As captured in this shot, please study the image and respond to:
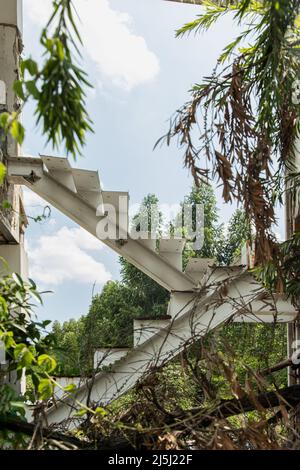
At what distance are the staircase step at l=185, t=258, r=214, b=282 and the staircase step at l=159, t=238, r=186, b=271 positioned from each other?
130 millimetres

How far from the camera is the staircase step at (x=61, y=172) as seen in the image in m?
4.93

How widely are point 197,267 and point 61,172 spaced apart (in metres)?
1.31

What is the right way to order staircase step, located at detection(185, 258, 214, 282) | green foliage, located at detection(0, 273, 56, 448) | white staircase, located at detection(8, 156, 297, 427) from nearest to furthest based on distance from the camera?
1. green foliage, located at detection(0, 273, 56, 448)
2. white staircase, located at detection(8, 156, 297, 427)
3. staircase step, located at detection(185, 258, 214, 282)

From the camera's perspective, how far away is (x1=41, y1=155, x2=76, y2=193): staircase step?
493 cm

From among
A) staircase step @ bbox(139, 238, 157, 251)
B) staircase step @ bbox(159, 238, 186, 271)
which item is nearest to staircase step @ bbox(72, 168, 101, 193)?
staircase step @ bbox(139, 238, 157, 251)

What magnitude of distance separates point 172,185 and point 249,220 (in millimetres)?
11362

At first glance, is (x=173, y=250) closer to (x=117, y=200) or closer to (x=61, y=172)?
(x=117, y=200)

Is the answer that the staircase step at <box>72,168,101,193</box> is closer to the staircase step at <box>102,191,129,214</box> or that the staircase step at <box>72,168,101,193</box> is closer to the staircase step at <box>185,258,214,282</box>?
the staircase step at <box>102,191,129,214</box>

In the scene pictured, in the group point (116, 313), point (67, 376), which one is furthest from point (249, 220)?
point (116, 313)

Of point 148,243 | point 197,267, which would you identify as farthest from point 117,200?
point 197,267

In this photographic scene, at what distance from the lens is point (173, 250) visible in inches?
198

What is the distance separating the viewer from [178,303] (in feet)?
15.9
